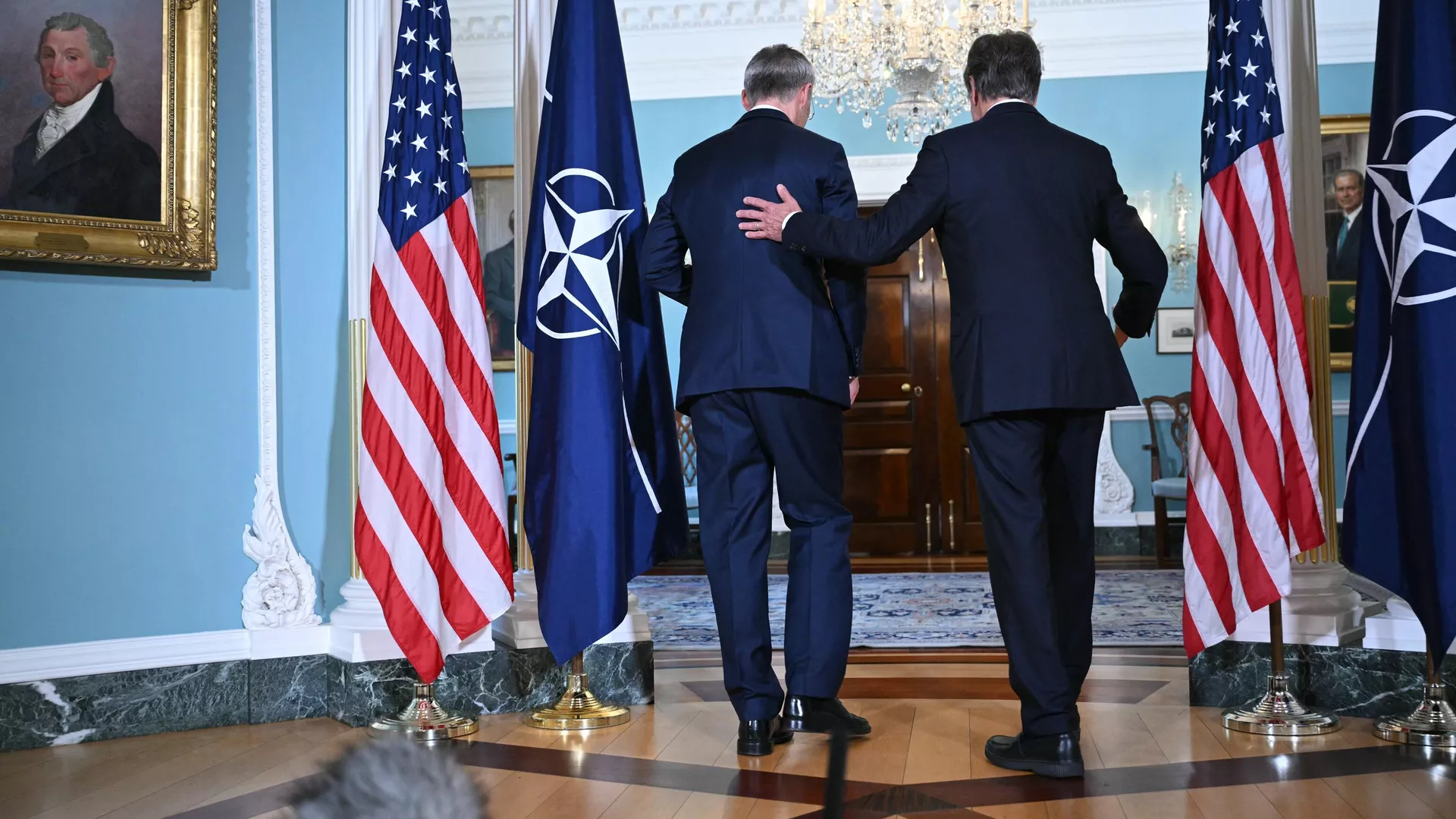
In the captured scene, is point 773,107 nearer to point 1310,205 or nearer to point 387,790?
point 1310,205

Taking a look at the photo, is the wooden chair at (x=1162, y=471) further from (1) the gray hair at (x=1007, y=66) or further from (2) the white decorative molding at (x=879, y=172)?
(1) the gray hair at (x=1007, y=66)

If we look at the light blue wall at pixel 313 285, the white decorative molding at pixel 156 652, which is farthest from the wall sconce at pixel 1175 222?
the white decorative molding at pixel 156 652

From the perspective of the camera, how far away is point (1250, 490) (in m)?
3.16

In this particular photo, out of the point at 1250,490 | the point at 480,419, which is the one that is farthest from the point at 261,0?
the point at 1250,490

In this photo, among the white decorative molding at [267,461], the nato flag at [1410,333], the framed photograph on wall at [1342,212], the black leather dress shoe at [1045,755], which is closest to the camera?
the black leather dress shoe at [1045,755]

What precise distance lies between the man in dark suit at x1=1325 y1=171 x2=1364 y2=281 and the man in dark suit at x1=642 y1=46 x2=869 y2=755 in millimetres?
6032

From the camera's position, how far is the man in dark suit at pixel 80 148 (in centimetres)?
328

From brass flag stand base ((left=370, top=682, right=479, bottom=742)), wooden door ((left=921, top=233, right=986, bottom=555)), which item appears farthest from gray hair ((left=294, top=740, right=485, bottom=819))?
wooden door ((left=921, top=233, right=986, bottom=555))

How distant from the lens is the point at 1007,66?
277 centimetres

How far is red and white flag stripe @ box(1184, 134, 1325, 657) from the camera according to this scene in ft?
10.3

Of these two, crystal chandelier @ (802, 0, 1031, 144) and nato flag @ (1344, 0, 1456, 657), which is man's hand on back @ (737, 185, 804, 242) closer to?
nato flag @ (1344, 0, 1456, 657)

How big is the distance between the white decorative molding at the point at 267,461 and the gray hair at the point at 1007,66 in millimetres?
2151

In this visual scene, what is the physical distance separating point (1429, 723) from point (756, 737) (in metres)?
1.68

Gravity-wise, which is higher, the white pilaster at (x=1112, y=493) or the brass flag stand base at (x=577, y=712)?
the white pilaster at (x=1112, y=493)
